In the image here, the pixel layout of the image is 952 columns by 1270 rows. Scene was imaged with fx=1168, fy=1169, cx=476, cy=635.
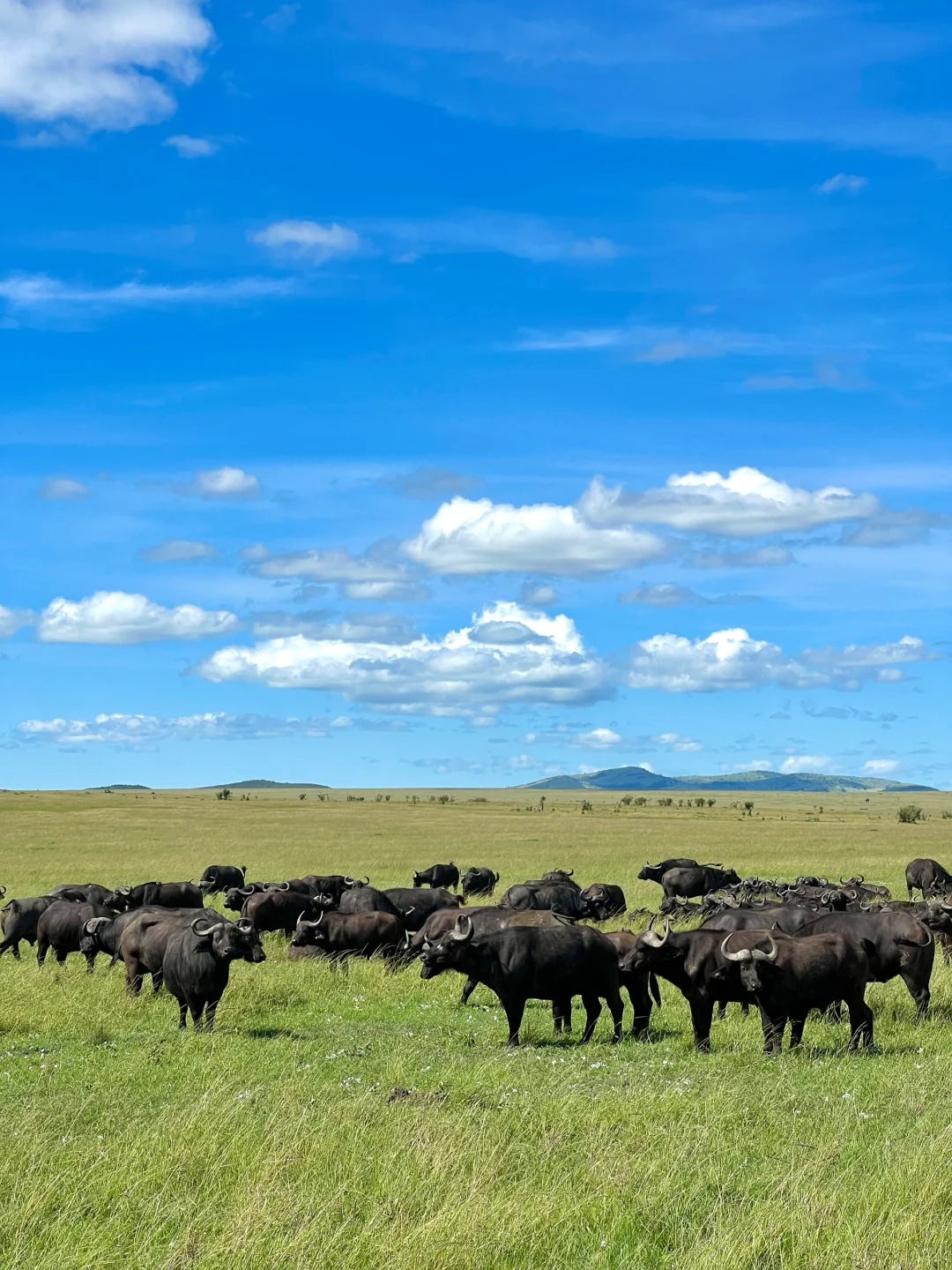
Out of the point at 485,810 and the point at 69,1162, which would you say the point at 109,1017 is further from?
the point at 485,810

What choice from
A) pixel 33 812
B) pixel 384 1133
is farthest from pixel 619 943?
pixel 33 812

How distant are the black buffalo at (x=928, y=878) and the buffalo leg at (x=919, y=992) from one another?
60.3 ft

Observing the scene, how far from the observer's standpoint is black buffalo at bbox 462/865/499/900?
34.2 meters

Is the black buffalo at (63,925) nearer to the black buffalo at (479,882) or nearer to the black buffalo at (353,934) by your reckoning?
the black buffalo at (353,934)

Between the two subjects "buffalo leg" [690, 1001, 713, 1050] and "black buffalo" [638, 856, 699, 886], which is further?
"black buffalo" [638, 856, 699, 886]

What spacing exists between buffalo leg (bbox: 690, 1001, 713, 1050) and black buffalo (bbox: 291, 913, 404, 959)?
814 centimetres

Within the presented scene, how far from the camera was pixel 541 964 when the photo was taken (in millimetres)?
14633

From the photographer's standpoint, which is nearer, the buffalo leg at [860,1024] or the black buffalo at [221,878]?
the buffalo leg at [860,1024]

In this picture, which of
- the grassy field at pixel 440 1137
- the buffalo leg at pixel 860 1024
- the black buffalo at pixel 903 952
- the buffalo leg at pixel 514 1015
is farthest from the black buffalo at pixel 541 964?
the black buffalo at pixel 903 952

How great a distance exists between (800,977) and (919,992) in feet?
9.96

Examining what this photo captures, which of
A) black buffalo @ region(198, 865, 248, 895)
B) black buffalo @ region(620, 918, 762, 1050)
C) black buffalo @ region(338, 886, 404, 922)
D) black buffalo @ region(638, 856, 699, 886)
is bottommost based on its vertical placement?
black buffalo @ region(198, 865, 248, 895)

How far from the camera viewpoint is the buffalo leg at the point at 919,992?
1540cm

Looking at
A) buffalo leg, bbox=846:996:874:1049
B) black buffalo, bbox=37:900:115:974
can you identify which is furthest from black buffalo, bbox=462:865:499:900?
buffalo leg, bbox=846:996:874:1049

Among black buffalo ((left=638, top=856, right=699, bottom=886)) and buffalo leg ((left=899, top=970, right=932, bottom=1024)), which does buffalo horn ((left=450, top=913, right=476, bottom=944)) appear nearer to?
buffalo leg ((left=899, top=970, right=932, bottom=1024))
